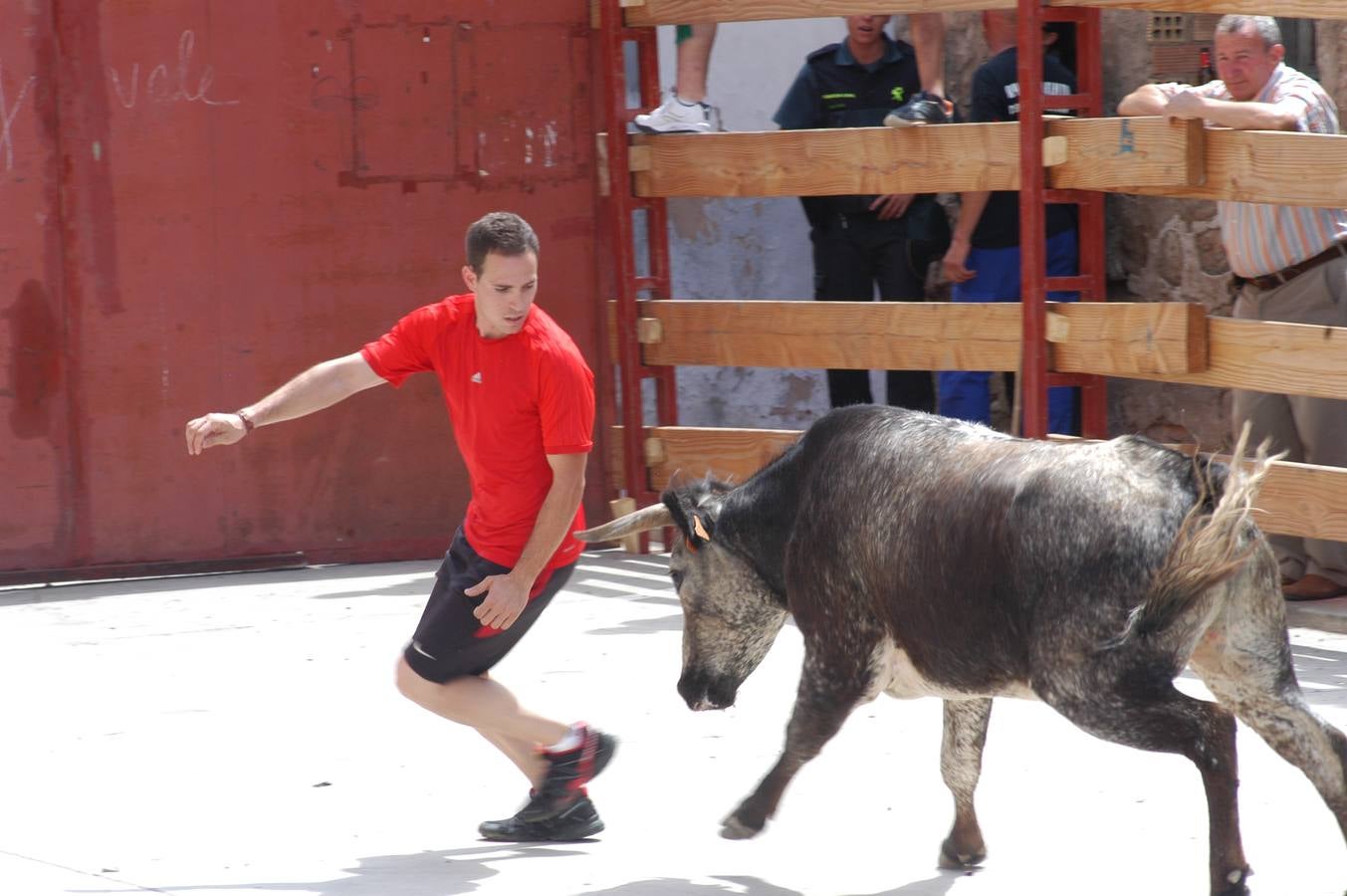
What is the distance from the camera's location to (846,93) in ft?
29.2

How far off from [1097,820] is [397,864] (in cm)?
185

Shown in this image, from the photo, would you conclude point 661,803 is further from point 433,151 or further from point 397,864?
point 433,151

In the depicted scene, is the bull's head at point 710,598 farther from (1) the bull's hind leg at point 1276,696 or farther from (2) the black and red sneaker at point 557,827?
(1) the bull's hind leg at point 1276,696

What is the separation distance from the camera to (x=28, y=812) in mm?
5355

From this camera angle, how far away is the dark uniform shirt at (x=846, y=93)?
348 inches

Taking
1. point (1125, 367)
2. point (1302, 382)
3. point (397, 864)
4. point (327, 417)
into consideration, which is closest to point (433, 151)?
point (327, 417)

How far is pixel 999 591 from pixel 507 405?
1.45 meters

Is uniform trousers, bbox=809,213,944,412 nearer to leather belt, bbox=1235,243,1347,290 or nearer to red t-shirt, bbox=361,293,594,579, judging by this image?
leather belt, bbox=1235,243,1347,290

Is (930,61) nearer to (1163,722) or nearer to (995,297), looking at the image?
(995,297)

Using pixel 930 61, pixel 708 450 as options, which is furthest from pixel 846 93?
pixel 708 450

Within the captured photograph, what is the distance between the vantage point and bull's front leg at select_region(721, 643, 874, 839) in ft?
15.3

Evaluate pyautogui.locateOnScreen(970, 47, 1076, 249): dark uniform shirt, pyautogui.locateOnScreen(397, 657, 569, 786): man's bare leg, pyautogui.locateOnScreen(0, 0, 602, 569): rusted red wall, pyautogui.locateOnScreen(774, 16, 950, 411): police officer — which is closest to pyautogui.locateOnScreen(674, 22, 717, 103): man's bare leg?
pyautogui.locateOnScreen(774, 16, 950, 411): police officer

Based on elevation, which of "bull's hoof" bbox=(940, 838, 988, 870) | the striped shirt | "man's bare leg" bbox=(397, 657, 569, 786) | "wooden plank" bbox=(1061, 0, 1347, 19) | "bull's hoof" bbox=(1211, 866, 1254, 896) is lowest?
"bull's hoof" bbox=(940, 838, 988, 870)

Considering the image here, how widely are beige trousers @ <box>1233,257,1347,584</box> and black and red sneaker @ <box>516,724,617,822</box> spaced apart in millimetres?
3194
